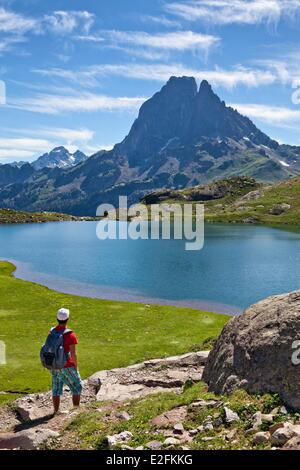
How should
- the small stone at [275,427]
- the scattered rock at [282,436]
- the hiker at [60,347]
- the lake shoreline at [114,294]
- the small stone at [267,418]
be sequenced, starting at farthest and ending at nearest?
the lake shoreline at [114,294], the hiker at [60,347], the small stone at [267,418], the small stone at [275,427], the scattered rock at [282,436]

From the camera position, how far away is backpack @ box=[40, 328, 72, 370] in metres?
21.4

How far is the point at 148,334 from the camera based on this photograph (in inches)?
1903

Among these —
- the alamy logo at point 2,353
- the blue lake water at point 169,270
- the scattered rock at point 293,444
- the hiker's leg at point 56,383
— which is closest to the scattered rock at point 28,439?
the hiker's leg at point 56,383

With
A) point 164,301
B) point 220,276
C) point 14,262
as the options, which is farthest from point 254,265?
point 14,262

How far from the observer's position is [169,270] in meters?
116

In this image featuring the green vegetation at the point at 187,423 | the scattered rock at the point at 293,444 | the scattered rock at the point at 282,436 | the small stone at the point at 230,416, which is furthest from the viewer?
the small stone at the point at 230,416

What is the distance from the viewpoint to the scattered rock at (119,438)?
16719 mm

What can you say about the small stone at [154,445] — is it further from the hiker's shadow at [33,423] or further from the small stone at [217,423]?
the hiker's shadow at [33,423]

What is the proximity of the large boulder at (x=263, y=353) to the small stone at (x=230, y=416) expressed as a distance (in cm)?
228

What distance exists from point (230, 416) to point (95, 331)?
34177 mm

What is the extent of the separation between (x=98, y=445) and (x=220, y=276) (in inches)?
3639

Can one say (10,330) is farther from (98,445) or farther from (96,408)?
(98,445)

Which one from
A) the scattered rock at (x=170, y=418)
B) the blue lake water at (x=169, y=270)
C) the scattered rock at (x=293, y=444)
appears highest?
the scattered rock at (x=293, y=444)

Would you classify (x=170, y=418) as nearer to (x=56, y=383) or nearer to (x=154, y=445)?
(x=154, y=445)
